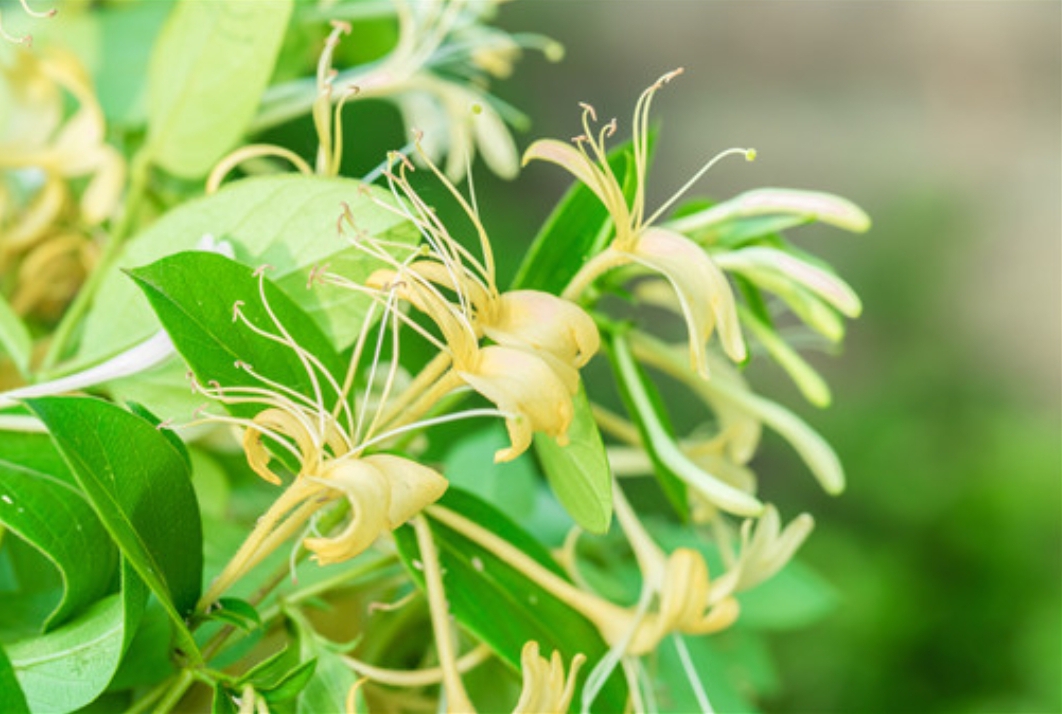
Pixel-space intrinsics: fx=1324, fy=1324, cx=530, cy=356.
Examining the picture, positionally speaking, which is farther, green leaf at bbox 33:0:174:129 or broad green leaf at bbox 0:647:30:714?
green leaf at bbox 33:0:174:129

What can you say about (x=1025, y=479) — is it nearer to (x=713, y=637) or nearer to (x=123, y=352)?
(x=713, y=637)

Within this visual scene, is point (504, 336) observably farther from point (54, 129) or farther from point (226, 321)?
point (54, 129)

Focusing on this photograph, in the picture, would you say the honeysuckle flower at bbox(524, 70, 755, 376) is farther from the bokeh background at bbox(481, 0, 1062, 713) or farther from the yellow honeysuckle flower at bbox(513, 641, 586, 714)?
the bokeh background at bbox(481, 0, 1062, 713)

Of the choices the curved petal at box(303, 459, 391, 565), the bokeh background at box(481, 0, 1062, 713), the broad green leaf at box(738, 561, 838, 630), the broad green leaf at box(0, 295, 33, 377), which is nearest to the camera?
the curved petal at box(303, 459, 391, 565)

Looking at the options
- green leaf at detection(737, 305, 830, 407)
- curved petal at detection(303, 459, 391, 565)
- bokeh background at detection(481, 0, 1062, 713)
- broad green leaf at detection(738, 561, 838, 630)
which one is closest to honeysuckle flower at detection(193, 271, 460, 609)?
curved petal at detection(303, 459, 391, 565)

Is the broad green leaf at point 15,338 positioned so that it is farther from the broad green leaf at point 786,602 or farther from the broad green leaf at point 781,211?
the broad green leaf at point 786,602

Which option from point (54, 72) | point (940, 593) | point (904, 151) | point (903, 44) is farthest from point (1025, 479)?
point (54, 72)
